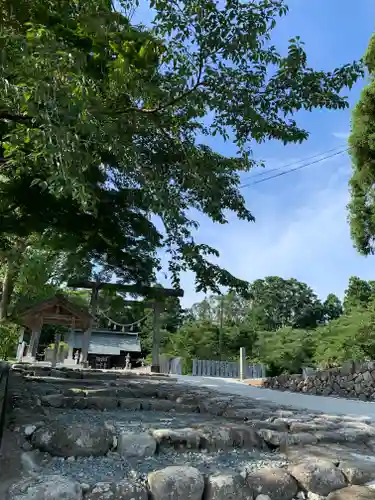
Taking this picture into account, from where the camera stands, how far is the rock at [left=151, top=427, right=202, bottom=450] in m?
2.20

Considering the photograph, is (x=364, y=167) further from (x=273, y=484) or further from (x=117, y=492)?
(x=117, y=492)

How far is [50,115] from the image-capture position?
7.42 ft

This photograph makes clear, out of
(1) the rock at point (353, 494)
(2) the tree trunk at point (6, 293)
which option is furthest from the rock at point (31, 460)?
(2) the tree trunk at point (6, 293)

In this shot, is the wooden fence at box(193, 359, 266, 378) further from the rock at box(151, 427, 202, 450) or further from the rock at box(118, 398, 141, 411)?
the rock at box(151, 427, 202, 450)

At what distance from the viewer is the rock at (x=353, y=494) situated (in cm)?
166

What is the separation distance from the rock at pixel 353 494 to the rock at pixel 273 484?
6.5 inches

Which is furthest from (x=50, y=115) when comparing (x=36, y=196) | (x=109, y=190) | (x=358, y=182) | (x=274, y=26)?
(x=358, y=182)

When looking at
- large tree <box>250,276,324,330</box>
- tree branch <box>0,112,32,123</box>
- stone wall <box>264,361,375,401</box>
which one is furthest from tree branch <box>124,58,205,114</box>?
large tree <box>250,276,324,330</box>

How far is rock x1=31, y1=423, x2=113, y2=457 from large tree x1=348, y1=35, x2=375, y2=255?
359 inches

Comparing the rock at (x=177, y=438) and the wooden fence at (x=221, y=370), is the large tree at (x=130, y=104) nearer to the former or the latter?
the rock at (x=177, y=438)

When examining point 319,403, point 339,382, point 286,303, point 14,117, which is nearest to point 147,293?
point 14,117

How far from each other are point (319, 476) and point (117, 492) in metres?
0.93

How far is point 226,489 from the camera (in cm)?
170

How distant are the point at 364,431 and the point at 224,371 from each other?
9.14 m
